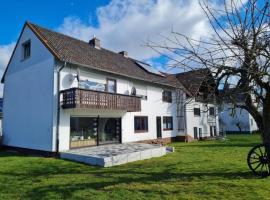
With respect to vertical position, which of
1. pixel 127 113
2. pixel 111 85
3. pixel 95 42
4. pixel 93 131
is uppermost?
pixel 95 42

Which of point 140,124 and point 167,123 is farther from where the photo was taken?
point 167,123

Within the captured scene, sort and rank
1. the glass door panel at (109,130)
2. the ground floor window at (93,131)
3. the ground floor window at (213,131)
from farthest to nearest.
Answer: the ground floor window at (213,131), the glass door panel at (109,130), the ground floor window at (93,131)

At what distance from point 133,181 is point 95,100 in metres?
8.07

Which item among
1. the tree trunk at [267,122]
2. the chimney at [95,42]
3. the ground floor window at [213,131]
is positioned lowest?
the ground floor window at [213,131]

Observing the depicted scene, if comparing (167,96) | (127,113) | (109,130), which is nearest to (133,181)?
(109,130)

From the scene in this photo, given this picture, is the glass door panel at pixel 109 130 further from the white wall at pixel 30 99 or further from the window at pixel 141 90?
the white wall at pixel 30 99

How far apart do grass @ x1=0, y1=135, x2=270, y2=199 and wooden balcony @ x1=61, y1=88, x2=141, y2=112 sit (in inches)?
157

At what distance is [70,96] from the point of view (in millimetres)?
15008

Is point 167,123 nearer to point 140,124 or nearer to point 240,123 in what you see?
point 140,124

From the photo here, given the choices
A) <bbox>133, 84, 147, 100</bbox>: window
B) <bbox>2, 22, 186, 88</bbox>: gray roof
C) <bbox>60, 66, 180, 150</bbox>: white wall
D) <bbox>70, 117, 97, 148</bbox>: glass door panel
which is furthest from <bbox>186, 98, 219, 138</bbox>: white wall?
<bbox>70, 117, 97, 148</bbox>: glass door panel

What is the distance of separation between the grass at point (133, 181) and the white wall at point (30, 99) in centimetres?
396

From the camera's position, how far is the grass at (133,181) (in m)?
7.45

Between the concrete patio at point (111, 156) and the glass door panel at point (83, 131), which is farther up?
the glass door panel at point (83, 131)

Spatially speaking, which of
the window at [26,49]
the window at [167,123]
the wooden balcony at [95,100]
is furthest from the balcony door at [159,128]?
the window at [26,49]
